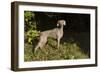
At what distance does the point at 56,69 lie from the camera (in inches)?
71.1

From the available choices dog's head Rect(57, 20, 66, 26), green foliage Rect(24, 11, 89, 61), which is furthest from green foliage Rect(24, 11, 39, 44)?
dog's head Rect(57, 20, 66, 26)

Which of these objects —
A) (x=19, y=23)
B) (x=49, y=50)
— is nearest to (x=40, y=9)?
(x=19, y=23)

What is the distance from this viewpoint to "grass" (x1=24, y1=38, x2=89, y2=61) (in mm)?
1717

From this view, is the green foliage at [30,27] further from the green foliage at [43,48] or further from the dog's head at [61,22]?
the dog's head at [61,22]

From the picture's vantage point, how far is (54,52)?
1791 mm

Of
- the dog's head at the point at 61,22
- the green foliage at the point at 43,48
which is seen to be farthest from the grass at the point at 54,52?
the dog's head at the point at 61,22

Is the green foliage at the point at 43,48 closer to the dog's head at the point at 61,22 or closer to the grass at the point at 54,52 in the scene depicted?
the grass at the point at 54,52

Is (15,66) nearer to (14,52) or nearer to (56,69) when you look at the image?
(14,52)

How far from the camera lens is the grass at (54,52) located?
5.63 ft

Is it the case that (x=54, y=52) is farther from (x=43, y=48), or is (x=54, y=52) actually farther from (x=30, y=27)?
Result: (x=30, y=27)

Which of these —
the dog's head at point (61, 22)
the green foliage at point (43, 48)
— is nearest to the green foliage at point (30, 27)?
the green foliage at point (43, 48)

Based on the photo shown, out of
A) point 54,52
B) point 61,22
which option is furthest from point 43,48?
point 61,22

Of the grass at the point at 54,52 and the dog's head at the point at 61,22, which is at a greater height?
the dog's head at the point at 61,22

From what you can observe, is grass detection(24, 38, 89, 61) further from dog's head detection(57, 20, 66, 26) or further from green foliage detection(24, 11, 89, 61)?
dog's head detection(57, 20, 66, 26)
